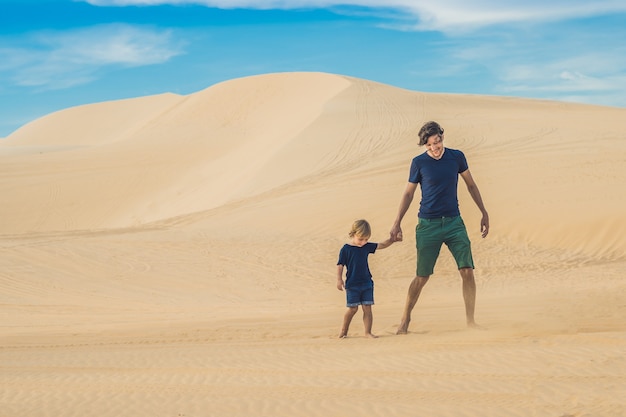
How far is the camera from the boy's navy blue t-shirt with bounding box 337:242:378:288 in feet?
24.4

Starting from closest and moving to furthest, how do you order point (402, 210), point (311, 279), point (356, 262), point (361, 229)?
point (361, 229) → point (356, 262) → point (402, 210) → point (311, 279)

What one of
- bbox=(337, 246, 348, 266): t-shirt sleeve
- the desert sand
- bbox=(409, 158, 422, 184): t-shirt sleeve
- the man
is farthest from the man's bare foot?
bbox=(409, 158, 422, 184): t-shirt sleeve

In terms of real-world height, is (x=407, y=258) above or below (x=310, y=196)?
below

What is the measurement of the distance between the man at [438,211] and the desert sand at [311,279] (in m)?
0.60

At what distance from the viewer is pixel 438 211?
293 inches

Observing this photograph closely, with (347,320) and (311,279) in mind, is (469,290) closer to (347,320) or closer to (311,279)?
(347,320)

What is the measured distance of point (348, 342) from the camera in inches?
288

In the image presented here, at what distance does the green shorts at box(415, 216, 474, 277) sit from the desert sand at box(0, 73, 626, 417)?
651 mm

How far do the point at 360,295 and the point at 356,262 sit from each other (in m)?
0.33

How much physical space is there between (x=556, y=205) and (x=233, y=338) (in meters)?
11.6

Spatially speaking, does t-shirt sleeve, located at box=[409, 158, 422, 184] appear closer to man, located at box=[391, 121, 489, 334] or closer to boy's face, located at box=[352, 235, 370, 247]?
man, located at box=[391, 121, 489, 334]

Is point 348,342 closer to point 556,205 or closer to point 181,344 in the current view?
point 181,344

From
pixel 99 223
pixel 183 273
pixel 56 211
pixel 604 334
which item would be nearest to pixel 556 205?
pixel 183 273

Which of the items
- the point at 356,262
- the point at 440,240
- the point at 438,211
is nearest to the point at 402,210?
the point at 438,211
